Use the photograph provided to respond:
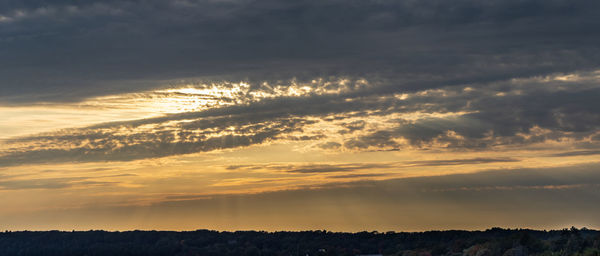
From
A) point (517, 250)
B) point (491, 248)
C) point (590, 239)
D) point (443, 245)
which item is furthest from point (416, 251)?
point (590, 239)

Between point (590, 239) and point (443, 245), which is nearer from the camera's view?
point (590, 239)

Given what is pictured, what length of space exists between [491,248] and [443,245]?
46.5 m

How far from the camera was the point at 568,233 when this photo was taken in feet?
478

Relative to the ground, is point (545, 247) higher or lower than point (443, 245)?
lower

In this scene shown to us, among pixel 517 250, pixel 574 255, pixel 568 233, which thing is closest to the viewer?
pixel 574 255

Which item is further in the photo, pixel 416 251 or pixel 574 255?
pixel 416 251

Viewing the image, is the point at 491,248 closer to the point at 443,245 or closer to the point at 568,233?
the point at 568,233

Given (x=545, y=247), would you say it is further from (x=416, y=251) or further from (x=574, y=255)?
(x=416, y=251)

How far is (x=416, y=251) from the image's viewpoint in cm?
19762

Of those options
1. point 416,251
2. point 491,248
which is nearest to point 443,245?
point 416,251

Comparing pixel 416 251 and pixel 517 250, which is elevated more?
pixel 416 251

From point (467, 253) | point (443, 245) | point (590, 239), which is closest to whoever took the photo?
point (590, 239)

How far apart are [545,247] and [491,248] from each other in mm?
13157

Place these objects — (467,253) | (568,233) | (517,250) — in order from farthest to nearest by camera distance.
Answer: (467,253), (568,233), (517,250)
